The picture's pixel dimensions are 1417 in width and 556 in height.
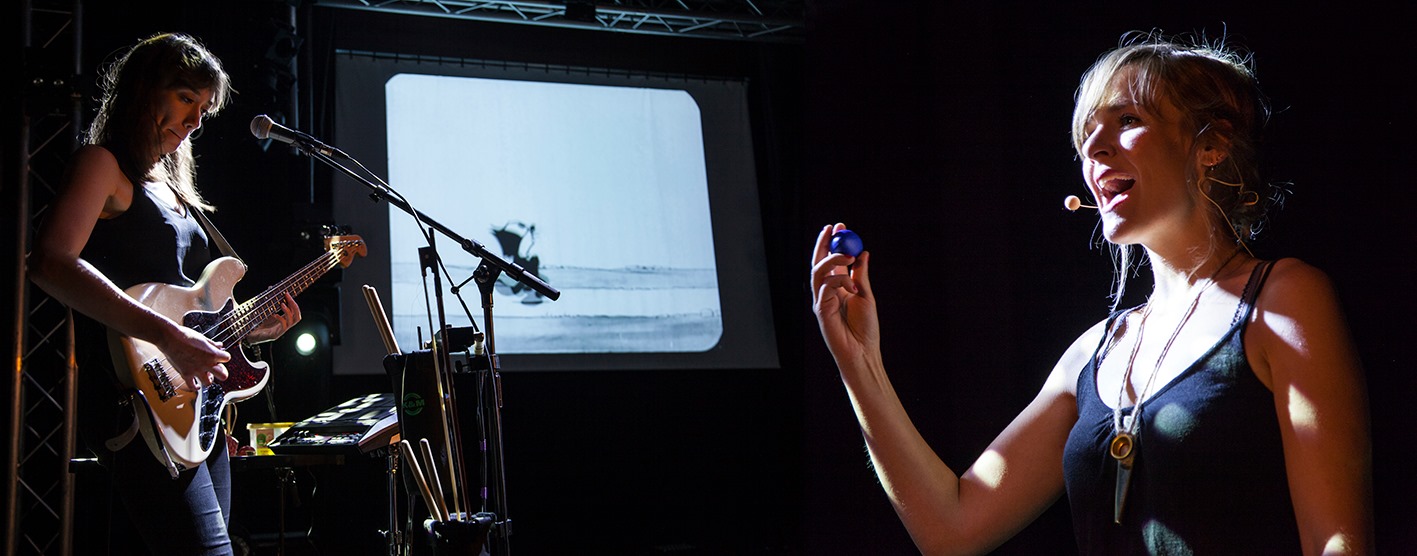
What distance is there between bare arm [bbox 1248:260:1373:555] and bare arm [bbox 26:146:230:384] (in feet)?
6.67

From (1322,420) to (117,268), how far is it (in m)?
2.30

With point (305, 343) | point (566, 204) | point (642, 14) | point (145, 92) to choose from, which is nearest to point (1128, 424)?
point (145, 92)

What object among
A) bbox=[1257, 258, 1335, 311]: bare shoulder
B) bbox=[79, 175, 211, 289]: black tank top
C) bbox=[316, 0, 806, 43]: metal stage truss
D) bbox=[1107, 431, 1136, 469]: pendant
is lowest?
bbox=[1107, 431, 1136, 469]: pendant

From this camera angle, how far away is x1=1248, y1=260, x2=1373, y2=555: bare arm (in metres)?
1.11

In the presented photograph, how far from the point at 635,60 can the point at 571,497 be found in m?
2.58

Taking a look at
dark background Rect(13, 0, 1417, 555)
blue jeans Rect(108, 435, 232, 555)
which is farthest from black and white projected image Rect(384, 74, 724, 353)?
blue jeans Rect(108, 435, 232, 555)

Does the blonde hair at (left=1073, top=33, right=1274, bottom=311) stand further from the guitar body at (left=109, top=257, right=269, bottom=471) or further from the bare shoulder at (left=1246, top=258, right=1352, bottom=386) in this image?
the guitar body at (left=109, top=257, right=269, bottom=471)

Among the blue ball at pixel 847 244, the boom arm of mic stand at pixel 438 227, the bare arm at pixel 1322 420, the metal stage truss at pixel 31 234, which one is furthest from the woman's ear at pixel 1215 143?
the metal stage truss at pixel 31 234

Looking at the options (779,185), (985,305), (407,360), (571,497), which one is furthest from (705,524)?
(407,360)

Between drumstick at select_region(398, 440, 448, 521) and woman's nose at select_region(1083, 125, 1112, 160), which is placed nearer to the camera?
woman's nose at select_region(1083, 125, 1112, 160)

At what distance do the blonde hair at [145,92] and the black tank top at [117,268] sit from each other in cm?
9

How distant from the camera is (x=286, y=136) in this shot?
7.96 feet

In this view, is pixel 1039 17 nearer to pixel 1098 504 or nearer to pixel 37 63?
pixel 1098 504

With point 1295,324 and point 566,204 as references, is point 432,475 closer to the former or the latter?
point 1295,324
